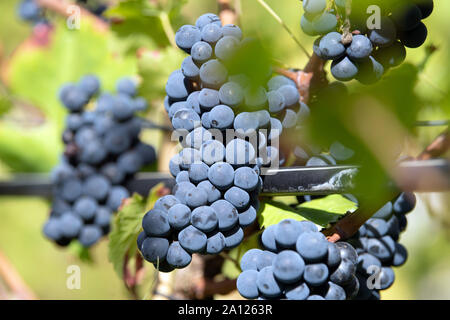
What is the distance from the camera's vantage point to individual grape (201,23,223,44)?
0.54 metres

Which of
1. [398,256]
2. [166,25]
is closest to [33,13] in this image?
[166,25]

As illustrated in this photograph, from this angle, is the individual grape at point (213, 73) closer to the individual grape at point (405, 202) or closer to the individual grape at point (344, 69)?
the individual grape at point (344, 69)

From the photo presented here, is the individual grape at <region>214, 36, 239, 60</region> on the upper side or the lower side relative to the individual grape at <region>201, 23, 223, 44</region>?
lower

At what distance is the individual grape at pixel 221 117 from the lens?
54 centimetres

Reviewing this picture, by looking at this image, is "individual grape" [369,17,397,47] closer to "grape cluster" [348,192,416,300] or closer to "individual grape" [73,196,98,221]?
"grape cluster" [348,192,416,300]

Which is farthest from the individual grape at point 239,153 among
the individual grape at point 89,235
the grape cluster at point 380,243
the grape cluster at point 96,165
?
the individual grape at point 89,235

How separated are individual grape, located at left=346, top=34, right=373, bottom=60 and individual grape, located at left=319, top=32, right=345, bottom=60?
1cm

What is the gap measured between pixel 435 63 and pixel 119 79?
2.35 ft

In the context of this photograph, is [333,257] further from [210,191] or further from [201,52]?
[201,52]

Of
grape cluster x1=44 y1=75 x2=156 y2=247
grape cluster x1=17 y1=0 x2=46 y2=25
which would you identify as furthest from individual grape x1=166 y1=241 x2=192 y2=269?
grape cluster x1=17 y1=0 x2=46 y2=25

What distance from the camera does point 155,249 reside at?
525mm

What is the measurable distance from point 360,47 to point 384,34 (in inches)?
1.1
